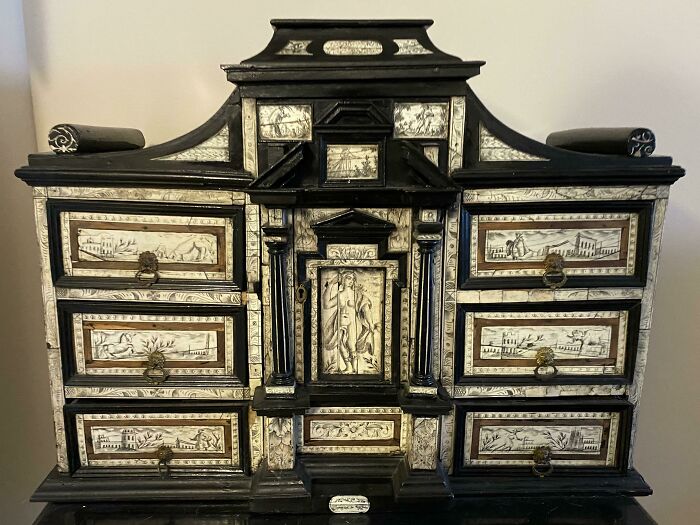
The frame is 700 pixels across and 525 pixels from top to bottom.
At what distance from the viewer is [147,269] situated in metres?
1.69

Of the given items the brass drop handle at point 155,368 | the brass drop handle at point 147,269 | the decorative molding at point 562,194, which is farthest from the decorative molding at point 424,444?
the brass drop handle at point 147,269

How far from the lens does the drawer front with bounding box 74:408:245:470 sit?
5.87 feet

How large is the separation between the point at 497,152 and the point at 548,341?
636 mm

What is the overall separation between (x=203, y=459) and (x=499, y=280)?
3.75 feet

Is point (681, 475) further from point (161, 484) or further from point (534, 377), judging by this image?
point (161, 484)

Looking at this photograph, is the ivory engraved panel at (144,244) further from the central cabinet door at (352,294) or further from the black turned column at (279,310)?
the central cabinet door at (352,294)

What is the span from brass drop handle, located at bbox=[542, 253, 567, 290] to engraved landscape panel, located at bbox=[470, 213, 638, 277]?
2 cm

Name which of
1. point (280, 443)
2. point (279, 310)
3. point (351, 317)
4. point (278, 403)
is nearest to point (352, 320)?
point (351, 317)

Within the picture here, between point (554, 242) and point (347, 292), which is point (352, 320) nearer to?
point (347, 292)

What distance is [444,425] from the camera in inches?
71.1

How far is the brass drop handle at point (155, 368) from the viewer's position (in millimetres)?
1741

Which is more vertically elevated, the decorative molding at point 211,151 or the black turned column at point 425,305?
the decorative molding at point 211,151

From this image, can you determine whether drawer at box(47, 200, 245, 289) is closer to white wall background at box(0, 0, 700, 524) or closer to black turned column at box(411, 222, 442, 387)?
black turned column at box(411, 222, 442, 387)

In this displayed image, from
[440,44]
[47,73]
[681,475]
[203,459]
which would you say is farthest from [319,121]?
[681,475]
